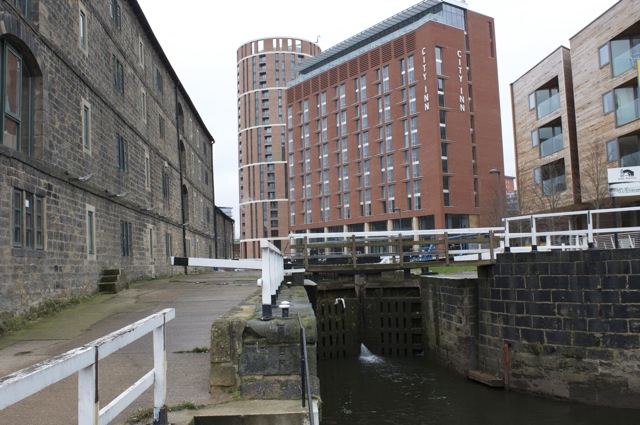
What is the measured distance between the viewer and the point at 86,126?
16.2 metres

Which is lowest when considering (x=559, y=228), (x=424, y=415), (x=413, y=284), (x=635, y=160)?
(x=424, y=415)

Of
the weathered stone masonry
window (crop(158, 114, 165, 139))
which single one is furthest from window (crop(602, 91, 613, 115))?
window (crop(158, 114, 165, 139))

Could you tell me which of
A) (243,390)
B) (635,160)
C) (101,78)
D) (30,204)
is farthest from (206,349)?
(635,160)

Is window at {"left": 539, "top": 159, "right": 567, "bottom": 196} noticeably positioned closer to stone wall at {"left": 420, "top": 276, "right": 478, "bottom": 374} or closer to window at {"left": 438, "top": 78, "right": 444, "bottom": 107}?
stone wall at {"left": 420, "top": 276, "right": 478, "bottom": 374}

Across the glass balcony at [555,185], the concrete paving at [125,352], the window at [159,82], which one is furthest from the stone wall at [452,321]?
the window at [159,82]

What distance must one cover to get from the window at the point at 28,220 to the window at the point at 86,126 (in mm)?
3754

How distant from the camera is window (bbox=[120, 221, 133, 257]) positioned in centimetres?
1948

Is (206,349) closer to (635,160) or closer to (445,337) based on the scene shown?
(445,337)

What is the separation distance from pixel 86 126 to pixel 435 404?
40.7 ft

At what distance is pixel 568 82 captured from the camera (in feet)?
104

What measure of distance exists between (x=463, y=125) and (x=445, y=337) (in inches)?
1823

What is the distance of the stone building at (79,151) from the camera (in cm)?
1143

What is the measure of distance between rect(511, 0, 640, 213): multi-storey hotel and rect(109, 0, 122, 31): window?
71.9 ft

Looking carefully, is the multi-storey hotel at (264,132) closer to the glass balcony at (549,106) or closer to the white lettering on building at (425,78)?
the white lettering on building at (425,78)
